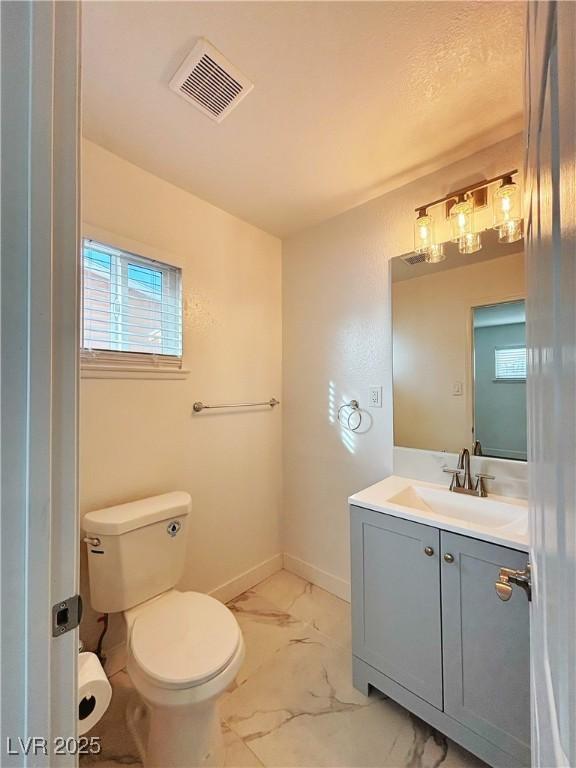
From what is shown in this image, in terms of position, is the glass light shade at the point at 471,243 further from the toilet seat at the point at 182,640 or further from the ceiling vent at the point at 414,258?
the toilet seat at the point at 182,640

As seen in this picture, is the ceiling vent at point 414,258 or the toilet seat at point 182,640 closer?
the toilet seat at point 182,640

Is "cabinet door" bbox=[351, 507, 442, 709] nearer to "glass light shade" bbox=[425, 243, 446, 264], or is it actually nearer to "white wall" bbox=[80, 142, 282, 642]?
"white wall" bbox=[80, 142, 282, 642]

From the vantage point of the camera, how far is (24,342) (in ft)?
1.51

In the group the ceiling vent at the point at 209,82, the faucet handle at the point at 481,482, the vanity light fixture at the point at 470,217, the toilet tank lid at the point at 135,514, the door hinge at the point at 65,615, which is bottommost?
the toilet tank lid at the point at 135,514

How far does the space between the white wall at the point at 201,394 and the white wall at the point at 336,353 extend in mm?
149

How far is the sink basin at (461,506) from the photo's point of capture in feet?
4.32

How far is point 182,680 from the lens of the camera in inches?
39.9

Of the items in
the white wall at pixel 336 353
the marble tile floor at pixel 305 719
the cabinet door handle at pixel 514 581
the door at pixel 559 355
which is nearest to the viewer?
the door at pixel 559 355

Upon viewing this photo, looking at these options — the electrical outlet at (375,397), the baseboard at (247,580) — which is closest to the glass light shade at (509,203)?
the electrical outlet at (375,397)

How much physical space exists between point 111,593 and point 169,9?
6.58 ft

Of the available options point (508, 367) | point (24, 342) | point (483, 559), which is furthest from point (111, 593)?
point (508, 367)

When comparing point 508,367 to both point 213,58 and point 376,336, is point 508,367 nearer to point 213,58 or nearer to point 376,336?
point 376,336

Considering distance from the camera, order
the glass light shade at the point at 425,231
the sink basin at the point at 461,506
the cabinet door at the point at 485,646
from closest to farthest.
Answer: the cabinet door at the point at 485,646
the sink basin at the point at 461,506
the glass light shade at the point at 425,231

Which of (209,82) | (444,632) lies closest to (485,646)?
(444,632)
